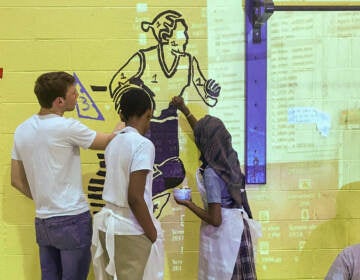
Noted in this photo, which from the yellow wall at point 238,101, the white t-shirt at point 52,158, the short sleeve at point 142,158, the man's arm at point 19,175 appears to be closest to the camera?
the short sleeve at point 142,158

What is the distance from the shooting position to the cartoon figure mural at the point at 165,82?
270cm

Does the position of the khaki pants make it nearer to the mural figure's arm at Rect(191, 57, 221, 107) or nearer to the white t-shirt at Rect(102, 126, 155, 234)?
the white t-shirt at Rect(102, 126, 155, 234)

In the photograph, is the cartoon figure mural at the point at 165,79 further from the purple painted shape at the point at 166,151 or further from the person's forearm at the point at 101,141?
the person's forearm at the point at 101,141

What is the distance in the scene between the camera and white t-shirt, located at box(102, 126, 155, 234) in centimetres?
198

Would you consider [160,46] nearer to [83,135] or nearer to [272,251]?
[83,135]

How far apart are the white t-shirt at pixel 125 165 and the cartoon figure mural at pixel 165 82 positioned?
71 centimetres

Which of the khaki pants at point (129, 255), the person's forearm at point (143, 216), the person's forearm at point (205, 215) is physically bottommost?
the khaki pants at point (129, 255)

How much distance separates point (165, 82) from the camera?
2.73 metres

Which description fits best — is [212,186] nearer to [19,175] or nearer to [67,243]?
[67,243]

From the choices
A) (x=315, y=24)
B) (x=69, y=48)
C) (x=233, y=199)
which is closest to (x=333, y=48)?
(x=315, y=24)

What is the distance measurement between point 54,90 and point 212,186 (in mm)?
918

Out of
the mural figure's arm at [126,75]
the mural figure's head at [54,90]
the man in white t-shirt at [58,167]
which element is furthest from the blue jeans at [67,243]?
the mural figure's arm at [126,75]

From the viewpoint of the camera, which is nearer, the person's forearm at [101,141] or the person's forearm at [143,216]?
the person's forearm at [143,216]

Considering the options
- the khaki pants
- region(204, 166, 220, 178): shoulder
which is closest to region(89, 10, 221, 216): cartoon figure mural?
region(204, 166, 220, 178): shoulder
